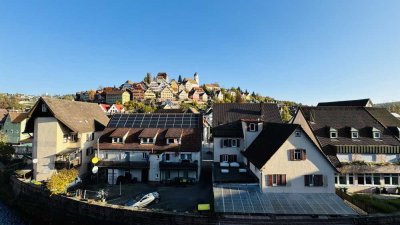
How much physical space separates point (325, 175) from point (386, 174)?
1186 centimetres

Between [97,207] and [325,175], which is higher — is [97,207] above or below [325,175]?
below

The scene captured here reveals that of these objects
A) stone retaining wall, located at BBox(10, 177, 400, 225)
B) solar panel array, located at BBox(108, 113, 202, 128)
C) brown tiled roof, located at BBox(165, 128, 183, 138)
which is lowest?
stone retaining wall, located at BBox(10, 177, 400, 225)

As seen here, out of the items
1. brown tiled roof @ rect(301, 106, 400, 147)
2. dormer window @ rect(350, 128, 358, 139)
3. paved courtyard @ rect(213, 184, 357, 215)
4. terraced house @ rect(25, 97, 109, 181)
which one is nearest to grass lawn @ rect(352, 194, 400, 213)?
paved courtyard @ rect(213, 184, 357, 215)

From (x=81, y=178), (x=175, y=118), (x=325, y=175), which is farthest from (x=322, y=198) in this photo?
(x=81, y=178)

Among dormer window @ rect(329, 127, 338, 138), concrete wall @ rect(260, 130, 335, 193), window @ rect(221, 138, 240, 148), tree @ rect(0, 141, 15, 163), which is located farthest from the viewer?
tree @ rect(0, 141, 15, 163)

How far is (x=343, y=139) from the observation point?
37.6 meters

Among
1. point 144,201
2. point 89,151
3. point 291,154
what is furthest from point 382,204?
point 89,151

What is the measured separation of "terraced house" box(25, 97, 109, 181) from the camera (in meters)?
40.5

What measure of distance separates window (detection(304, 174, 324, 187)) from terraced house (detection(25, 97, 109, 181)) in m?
33.1

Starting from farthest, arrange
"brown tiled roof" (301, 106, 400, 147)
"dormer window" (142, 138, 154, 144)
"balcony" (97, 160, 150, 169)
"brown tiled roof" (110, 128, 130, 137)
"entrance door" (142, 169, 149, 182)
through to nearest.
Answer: "brown tiled roof" (110, 128, 130, 137), "dormer window" (142, 138, 154, 144), "entrance door" (142, 169, 149, 182), "balcony" (97, 160, 150, 169), "brown tiled roof" (301, 106, 400, 147)

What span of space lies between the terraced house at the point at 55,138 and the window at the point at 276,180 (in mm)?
29158

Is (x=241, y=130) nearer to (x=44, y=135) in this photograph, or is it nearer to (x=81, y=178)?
(x=81, y=178)

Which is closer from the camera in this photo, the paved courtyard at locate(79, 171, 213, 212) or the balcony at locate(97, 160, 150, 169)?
the paved courtyard at locate(79, 171, 213, 212)

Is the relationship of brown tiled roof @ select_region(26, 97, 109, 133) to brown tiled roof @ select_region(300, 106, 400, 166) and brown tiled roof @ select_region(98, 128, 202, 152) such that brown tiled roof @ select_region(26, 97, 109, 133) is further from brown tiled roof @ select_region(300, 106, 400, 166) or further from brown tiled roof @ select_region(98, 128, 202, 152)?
brown tiled roof @ select_region(300, 106, 400, 166)
